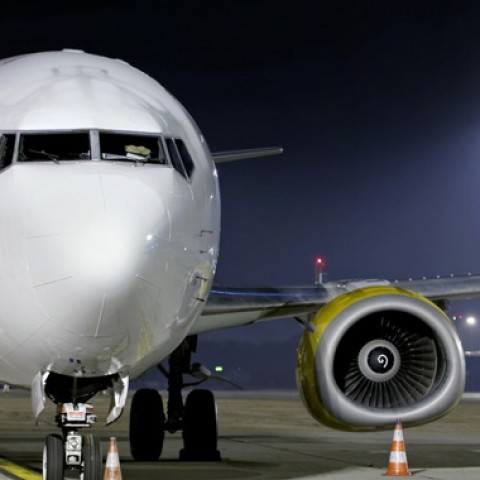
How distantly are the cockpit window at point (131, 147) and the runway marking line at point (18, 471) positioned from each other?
4200mm

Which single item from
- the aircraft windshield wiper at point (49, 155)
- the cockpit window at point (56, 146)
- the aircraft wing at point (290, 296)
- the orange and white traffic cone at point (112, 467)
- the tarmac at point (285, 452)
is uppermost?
the cockpit window at point (56, 146)

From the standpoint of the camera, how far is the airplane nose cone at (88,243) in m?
10.7

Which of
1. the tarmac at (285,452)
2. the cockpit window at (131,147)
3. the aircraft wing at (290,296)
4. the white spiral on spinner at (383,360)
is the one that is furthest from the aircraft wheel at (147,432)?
the cockpit window at (131,147)

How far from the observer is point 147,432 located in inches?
728

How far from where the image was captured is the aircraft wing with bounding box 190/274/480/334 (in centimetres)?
1605

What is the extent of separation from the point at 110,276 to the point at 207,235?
194 cm

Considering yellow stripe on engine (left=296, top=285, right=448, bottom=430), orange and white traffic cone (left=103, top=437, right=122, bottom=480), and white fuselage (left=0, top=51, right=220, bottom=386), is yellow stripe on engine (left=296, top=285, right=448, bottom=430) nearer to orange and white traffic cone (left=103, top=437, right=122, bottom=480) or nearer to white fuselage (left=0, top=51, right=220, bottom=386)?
white fuselage (left=0, top=51, right=220, bottom=386)

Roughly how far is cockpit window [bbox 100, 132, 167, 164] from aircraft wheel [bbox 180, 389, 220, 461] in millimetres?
6741

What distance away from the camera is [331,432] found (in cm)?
2842

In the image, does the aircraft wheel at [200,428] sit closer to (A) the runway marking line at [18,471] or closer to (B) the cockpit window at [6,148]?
(A) the runway marking line at [18,471]

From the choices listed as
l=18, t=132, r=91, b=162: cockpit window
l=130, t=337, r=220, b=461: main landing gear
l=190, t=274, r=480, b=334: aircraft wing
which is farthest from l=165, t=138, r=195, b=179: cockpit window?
l=130, t=337, r=220, b=461: main landing gear

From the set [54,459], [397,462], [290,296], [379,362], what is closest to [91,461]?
[54,459]

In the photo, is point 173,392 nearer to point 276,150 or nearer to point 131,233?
point 276,150

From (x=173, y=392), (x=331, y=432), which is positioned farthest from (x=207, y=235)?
(x=331, y=432)
